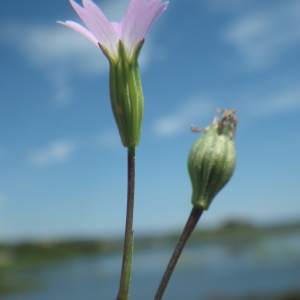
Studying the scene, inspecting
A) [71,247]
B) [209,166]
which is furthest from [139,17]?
[71,247]

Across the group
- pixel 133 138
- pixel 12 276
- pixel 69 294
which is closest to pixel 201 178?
pixel 133 138

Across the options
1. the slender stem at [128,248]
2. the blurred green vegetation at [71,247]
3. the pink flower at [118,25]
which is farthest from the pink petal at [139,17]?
the blurred green vegetation at [71,247]

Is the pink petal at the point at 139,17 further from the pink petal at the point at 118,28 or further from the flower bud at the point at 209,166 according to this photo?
the flower bud at the point at 209,166

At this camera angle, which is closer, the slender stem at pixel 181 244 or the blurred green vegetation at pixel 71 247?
the slender stem at pixel 181 244

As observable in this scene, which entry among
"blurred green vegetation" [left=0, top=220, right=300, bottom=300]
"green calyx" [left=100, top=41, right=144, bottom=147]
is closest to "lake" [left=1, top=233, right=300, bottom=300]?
"blurred green vegetation" [left=0, top=220, right=300, bottom=300]

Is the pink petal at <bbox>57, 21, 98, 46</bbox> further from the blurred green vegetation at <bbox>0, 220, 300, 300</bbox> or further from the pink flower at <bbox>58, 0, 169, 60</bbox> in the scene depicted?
the blurred green vegetation at <bbox>0, 220, 300, 300</bbox>
